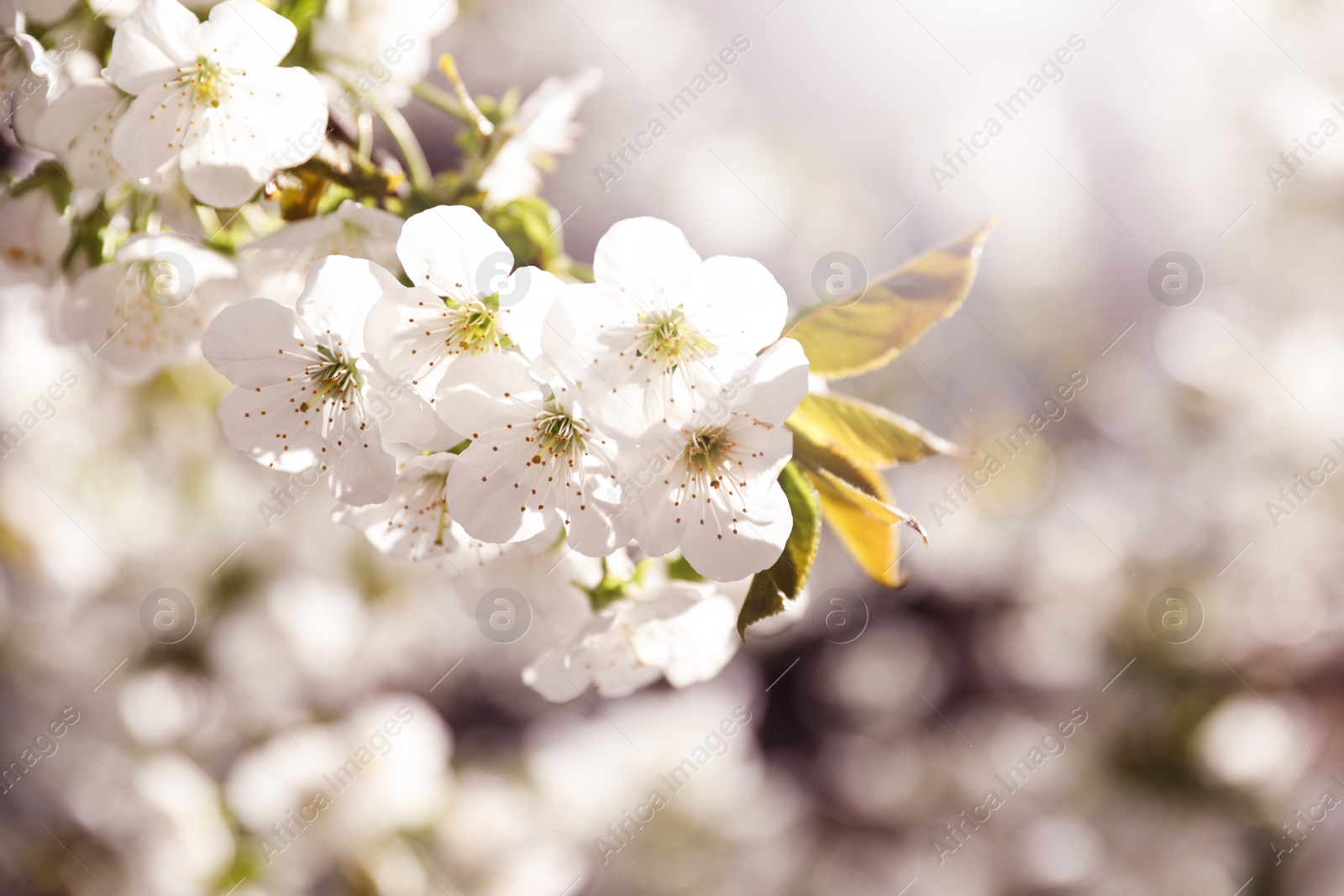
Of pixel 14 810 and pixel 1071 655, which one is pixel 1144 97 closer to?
pixel 1071 655

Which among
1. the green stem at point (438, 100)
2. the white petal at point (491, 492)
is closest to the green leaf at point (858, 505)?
the white petal at point (491, 492)

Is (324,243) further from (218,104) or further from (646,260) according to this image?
(646,260)

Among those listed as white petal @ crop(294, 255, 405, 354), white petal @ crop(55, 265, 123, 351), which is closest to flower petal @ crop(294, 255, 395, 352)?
white petal @ crop(294, 255, 405, 354)

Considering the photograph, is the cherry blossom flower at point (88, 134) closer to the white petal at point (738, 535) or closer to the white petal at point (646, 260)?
the white petal at point (646, 260)

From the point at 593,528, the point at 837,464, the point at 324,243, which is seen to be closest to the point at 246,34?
the point at 324,243

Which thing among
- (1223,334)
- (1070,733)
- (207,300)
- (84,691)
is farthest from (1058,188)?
(84,691)
